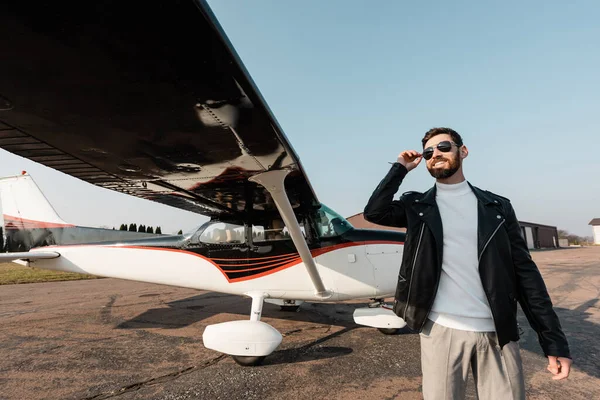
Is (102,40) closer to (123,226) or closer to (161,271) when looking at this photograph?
(161,271)

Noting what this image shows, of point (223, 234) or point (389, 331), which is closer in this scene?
point (389, 331)

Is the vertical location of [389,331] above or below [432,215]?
below

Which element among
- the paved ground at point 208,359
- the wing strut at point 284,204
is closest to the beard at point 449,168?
the wing strut at point 284,204

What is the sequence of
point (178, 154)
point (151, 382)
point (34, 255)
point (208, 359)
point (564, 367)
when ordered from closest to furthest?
point (564, 367), point (178, 154), point (151, 382), point (208, 359), point (34, 255)

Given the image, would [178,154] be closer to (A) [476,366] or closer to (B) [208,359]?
(B) [208,359]

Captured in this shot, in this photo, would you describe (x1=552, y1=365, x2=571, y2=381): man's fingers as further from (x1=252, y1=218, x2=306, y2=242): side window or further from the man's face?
(x1=252, y1=218, x2=306, y2=242): side window

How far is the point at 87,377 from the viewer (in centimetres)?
322

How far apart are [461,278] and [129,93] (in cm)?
189

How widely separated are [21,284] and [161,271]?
387 inches

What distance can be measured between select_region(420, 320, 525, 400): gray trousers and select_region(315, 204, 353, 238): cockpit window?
3499 millimetres

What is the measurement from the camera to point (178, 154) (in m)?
2.92

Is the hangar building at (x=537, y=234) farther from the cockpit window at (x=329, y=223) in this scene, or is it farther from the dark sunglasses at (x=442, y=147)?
the dark sunglasses at (x=442, y=147)

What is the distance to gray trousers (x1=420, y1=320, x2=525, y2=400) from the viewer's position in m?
1.25

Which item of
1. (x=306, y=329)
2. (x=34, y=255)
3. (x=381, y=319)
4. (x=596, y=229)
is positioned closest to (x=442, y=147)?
(x=381, y=319)
